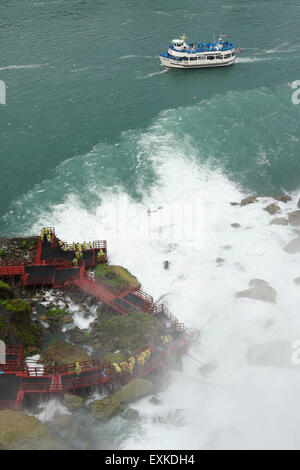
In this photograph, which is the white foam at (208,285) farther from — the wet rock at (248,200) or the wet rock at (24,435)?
the wet rock at (24,435)

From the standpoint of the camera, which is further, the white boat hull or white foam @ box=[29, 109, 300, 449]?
the white boat hull

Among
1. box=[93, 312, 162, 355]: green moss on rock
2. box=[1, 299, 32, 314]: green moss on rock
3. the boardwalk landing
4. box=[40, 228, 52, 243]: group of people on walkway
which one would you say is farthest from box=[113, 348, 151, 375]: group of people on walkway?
box=[40, 228, 52, 243]: group of people on walkway

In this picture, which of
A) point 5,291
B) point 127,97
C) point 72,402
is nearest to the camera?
point 72,402

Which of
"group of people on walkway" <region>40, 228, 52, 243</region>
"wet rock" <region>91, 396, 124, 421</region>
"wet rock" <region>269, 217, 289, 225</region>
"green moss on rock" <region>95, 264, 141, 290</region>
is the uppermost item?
"wet rock" <region>269, 217, 289, 225</region>

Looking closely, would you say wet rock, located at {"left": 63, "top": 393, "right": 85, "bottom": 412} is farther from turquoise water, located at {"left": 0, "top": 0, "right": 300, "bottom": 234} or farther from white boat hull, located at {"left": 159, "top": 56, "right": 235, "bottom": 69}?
white boat hull, located at {"left": 159, "top": 56, "right": 235, "bottom": 69}

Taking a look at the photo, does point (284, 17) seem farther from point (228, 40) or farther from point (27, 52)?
point (27, 52)

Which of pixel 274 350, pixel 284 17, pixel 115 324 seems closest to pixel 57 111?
pixel 115 324

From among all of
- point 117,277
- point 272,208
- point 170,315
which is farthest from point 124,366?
point 272,208

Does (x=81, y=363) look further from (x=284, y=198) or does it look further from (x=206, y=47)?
(x=206, y=47)
